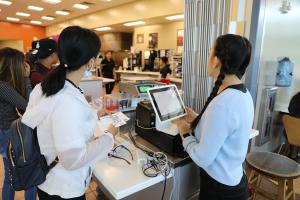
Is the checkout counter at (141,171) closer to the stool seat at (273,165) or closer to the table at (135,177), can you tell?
the table at (135,177)

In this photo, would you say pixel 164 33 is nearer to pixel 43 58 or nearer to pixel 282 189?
pixel 43 58

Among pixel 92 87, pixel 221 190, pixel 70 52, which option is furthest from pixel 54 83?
pixel 92 87

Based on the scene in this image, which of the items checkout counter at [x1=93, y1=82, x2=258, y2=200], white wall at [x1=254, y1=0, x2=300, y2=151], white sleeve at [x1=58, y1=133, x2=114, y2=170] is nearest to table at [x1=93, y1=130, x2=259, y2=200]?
checkout counter at [x1=93, y1=82, x2=258, y2=200]

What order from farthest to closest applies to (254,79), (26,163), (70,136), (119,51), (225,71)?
(119,51)
(254,79)
(225,71)
(26,163)
(70,136)

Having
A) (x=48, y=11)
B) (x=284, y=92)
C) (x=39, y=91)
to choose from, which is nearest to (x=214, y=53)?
(x=39, y=91)

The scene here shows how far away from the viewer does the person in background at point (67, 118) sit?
0.85m

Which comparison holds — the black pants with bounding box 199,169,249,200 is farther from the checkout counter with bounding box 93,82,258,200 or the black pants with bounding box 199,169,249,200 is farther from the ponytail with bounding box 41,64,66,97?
the ponytail with bounding box 41,64,66,97

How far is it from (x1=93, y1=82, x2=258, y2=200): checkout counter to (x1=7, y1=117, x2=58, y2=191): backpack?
0.34 m

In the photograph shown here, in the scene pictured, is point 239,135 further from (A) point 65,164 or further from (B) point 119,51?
(B) point 119,51

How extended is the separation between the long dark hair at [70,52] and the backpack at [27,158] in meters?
0.23

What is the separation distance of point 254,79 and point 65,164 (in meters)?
1.81

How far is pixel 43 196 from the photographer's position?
105cm

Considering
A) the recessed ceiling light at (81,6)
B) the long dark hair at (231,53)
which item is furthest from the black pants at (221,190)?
the recessed ceiling light at (81,6)

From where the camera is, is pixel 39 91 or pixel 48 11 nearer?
pixel 39 91
